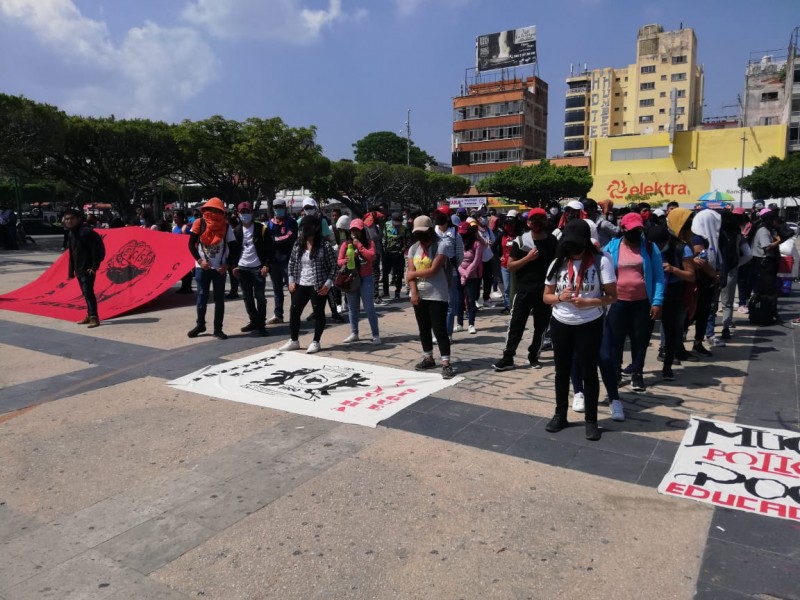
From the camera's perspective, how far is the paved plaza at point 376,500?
9.17 ft

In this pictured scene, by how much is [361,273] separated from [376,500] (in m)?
4.43

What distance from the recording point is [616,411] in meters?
4.77

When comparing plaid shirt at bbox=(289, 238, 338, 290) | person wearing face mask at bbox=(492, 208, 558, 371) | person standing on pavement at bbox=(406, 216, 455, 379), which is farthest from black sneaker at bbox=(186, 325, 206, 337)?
person wearing face mask at bbox=(492, 208, 558, 371)

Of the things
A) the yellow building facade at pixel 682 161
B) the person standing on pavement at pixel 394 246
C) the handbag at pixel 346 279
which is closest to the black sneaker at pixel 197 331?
the handbag at pixel 346 279

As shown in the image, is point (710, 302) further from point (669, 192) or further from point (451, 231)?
point (669, 192)

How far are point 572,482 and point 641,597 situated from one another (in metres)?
1.12

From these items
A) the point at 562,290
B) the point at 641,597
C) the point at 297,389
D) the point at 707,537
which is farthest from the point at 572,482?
the point at 297,389

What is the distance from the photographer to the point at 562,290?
14.6 ft

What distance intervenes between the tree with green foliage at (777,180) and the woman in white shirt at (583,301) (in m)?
47.5

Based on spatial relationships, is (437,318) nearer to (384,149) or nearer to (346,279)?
(346,279)

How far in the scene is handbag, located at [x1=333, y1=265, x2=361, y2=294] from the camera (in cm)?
729

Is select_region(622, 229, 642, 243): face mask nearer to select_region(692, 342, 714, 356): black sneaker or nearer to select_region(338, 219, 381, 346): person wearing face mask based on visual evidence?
select_region(692, 342, 714, 356): black sneaker

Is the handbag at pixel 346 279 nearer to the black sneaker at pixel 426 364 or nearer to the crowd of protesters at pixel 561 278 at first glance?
the crowd of protesters at pixel 561 278

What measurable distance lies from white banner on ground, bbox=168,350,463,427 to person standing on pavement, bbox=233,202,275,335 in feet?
4.94
